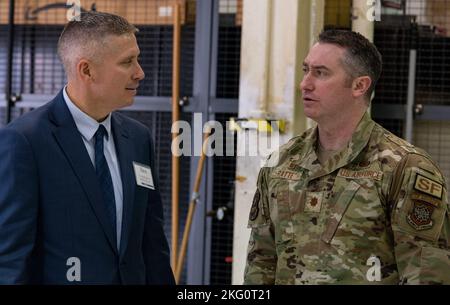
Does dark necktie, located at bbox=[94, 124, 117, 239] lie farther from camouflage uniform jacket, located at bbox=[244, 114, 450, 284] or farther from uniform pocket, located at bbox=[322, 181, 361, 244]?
uniform pocket, located at bbox=[322, 181, 361, 244]

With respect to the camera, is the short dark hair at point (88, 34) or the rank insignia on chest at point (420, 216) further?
the short dark hair at point (88, 34)

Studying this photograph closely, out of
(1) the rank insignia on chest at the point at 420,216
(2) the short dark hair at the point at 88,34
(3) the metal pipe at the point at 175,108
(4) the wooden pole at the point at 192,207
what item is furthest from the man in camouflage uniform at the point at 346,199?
(3) the metal pipe at the point at 175,108

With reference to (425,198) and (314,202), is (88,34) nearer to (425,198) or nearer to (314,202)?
(314,202)

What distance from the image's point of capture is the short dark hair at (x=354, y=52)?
3232mm

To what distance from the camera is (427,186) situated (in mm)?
2990

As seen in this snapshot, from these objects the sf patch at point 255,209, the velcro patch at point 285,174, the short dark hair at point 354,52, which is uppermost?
the short dark hair at point 354,52

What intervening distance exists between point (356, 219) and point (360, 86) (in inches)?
19.4

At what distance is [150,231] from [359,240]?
79 centimetres

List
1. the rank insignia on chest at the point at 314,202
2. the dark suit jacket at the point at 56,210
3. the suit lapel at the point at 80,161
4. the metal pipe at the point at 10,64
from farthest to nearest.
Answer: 1. the metal pipe at the point at 10,64
2. the rank insignia on chest at the point at 314,202
3. the suit lapel at the point at 80,161
4. the dark suit jacket at the point at 56,210

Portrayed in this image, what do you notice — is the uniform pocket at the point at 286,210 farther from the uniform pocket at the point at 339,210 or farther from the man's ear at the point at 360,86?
the man's ear at the point at 360,86

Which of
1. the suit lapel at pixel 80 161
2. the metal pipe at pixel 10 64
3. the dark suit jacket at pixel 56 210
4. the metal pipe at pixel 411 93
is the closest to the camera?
the dark suit jacket at pixel 56 210

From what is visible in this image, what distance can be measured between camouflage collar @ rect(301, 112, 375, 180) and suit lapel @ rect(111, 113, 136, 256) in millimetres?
608
